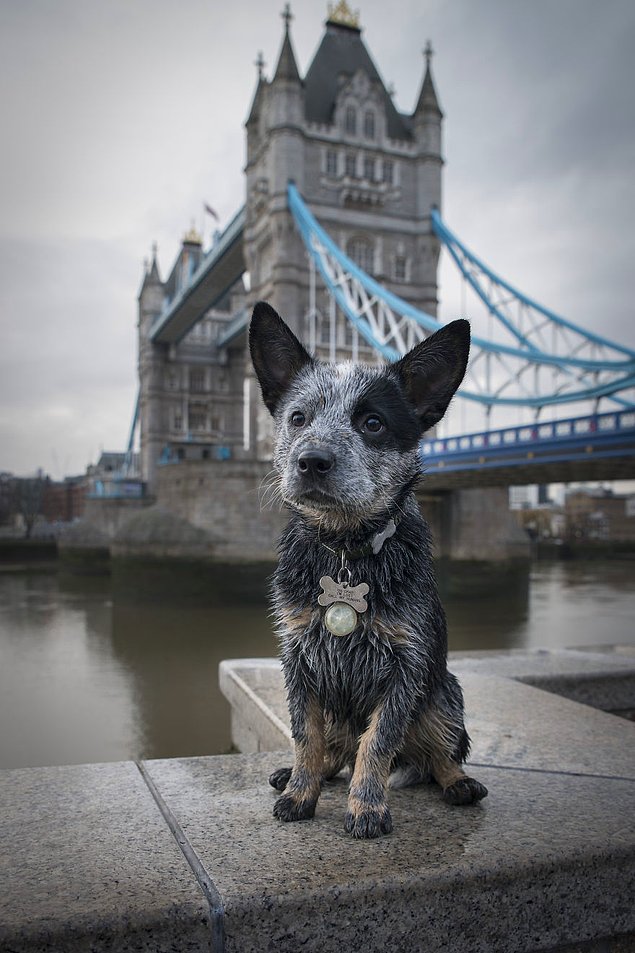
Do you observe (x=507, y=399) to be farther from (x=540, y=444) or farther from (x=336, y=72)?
(x=336, y=72)

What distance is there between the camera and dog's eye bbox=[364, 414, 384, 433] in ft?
Answer: 5.59

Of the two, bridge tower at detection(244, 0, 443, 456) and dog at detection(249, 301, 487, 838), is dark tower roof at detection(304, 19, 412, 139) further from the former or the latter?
dog at detection(249, 301, 487, 838)

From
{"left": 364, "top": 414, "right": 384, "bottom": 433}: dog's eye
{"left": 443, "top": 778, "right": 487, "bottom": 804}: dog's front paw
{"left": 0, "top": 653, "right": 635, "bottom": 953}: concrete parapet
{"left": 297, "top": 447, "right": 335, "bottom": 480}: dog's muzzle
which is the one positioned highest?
{"left": 364, "top": 414, "right": 384, "bottom": 433}: dog's eye

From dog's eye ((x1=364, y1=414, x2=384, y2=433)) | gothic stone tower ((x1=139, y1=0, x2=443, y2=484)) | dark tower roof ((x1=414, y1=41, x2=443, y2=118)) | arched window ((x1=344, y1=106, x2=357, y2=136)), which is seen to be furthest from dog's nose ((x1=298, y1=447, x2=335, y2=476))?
dark tower roof ((x1=414, y1=41, x2=443, y2=118))

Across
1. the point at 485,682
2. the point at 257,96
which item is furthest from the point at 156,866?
the point at 257,96

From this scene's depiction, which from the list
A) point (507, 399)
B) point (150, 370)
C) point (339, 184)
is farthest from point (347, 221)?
point (150, 370)

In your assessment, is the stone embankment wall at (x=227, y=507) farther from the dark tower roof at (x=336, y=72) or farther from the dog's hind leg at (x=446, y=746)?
the dog's hind leg at (x=446, y=746)

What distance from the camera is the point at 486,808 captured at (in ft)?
6.16

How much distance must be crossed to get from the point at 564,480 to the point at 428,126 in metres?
13.5

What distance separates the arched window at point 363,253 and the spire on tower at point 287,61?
5176 millimetres

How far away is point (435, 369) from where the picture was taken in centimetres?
179

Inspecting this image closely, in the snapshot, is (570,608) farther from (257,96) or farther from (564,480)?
(257,96)

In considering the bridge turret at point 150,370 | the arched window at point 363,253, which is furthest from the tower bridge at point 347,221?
the bridge turret at point 150,370

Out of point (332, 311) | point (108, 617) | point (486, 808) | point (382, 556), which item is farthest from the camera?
point (332, 311)
